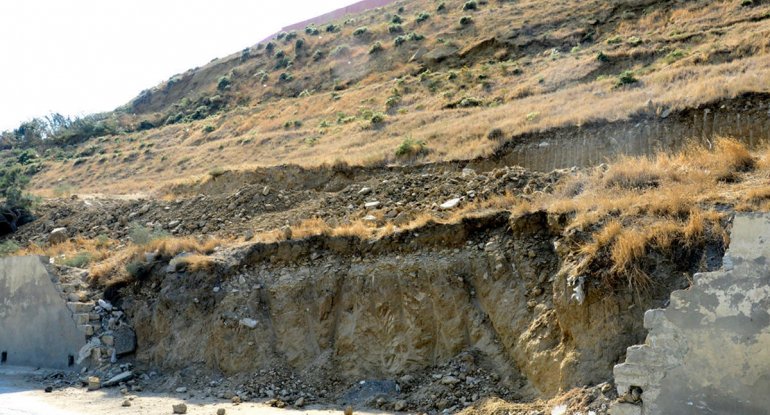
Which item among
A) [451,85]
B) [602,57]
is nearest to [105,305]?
[602,57]

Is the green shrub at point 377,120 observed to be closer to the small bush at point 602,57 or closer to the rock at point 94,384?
the small bush at point 602,57

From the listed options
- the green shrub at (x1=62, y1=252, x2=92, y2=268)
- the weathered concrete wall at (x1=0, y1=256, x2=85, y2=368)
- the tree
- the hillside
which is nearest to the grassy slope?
the hillside

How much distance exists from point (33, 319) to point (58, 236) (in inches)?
294

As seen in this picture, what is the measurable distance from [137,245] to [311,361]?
6985mm

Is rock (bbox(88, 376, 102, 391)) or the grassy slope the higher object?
the grassy slope

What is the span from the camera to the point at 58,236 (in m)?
23.3

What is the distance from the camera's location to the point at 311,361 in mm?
12180

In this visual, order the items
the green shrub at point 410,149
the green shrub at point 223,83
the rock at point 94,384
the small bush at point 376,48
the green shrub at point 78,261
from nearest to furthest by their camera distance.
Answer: the rock at point 94,384 → the green shrub at point 78,261 → the green shrub at point 410,149 → the small bush at point 376,48 → the green shrub at point 223,83

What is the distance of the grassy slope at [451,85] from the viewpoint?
20.9 m

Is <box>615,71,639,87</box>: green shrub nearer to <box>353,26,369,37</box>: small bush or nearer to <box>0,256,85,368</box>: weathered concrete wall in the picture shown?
<box>0,256,85,368</box>: weathered concrete wall

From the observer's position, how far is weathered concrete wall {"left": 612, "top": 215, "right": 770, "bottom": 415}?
7.08 metres

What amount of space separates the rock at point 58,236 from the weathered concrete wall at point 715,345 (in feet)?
67.7

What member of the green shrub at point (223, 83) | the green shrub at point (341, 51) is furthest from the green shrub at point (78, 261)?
the green shrub at point (223, 83)

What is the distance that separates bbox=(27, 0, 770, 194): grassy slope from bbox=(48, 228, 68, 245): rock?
623 cm
